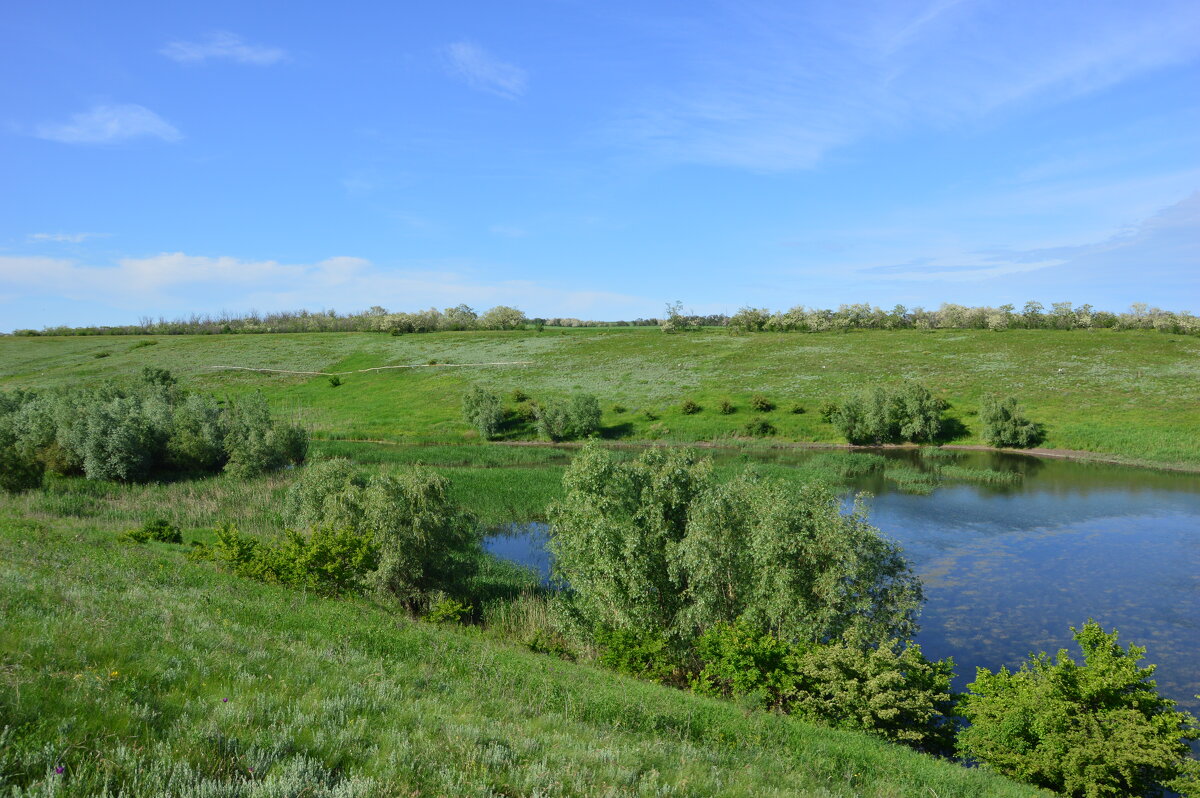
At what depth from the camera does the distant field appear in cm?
7162

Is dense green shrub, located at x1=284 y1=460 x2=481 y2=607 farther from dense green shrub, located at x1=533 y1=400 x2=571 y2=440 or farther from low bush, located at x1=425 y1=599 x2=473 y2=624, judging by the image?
dense green shrub, located at x1=533 y1=400 x2=571 y2=440

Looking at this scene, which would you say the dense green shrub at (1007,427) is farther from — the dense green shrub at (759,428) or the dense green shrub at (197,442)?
the dense green shrub at (197,442)

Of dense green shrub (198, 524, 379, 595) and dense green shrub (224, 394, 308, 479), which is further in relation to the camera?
dense green shrub (224, 394, 308, 479)

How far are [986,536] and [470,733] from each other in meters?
36.5

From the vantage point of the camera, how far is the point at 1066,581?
29.1 metres

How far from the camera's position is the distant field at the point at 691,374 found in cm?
7162

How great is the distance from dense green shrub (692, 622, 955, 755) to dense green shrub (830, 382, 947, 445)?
5403 centimetres

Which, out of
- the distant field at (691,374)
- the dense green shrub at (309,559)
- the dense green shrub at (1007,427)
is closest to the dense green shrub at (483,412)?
the distant field at (691,374)

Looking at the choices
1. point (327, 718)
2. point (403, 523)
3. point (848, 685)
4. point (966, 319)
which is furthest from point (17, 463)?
point (966, 319)

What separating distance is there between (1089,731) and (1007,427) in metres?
60.2

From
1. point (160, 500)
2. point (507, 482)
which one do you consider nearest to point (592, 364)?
point (507, 482)

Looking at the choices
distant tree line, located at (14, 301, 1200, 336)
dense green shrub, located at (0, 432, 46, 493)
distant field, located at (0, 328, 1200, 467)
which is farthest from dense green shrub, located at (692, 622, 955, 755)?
distant tree line, located at (14, 301, 1200, 336)

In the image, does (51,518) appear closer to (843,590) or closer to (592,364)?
(843,590)

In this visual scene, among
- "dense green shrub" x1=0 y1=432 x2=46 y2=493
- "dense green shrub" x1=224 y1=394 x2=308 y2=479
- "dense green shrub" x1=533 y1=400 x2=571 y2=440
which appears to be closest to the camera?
"dense green shrub" x1=0 y1=432 x2=46 y2=493
